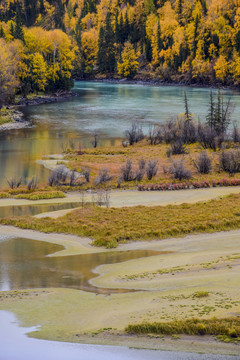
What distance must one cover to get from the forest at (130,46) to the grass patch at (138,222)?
150ft

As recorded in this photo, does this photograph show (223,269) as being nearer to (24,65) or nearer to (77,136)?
(77,136)

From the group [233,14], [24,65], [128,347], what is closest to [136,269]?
[128,347]

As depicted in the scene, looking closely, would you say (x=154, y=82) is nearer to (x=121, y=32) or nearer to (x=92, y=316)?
Result: (x=121, y=32)

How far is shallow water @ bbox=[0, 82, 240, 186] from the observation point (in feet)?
133

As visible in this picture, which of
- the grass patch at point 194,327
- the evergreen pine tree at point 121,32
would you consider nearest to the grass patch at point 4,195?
the grass patch at point 194,327

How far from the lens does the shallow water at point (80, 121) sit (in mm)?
40688

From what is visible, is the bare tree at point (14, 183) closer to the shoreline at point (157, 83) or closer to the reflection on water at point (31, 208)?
the reflection on water at point (31, 208)

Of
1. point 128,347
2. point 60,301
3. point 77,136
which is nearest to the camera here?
point 128,347

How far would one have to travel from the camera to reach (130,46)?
146 metres

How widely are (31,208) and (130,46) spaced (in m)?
127

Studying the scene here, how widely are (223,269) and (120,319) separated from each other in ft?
15.4

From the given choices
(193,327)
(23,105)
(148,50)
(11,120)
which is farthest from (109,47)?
(193,327)

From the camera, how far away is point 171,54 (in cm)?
13212

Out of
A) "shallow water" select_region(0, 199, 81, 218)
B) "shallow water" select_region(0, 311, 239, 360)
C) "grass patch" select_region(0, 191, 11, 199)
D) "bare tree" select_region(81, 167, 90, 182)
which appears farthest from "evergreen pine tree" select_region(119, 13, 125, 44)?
"shallow water" select_region(0, 311, 239, 360)
